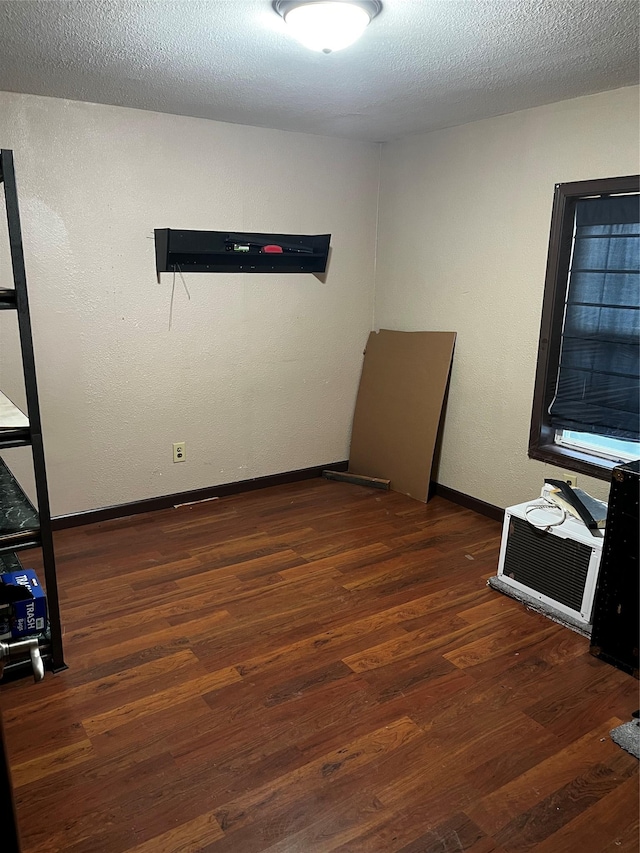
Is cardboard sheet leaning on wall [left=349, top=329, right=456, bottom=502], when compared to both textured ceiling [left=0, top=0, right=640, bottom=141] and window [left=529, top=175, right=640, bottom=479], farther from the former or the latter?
textured ceiling [left=0, top=0, right=640, bottom=141]

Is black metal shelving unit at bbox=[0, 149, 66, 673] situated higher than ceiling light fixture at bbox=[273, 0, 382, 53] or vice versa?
ceiling light fixture at bbox=[273, 0, 382, 53]

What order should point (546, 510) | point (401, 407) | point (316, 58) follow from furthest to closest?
point (401, 407)
point (546, 510)
point (316, 58)

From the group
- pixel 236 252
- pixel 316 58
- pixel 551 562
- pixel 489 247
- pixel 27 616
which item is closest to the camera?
pixel 27 616

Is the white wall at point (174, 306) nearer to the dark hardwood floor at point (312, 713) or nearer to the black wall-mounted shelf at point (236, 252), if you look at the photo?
the black wall-mounted shelf at point (236, 252)

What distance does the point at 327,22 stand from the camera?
2.02 metres

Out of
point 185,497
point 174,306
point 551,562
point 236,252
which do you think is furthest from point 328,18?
point 185,497

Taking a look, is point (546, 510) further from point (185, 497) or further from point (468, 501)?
point (185, 497)

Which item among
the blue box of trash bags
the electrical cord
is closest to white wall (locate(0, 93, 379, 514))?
the blue box of trash bags

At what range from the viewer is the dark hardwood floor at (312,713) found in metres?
1.71

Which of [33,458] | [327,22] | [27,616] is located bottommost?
[27,616]

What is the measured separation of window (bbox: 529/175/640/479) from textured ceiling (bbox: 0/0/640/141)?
1.82 feet

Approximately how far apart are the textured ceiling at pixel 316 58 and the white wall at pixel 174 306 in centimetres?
28

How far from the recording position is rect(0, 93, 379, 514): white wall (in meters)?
3.26

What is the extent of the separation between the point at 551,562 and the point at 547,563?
0.02 meters
